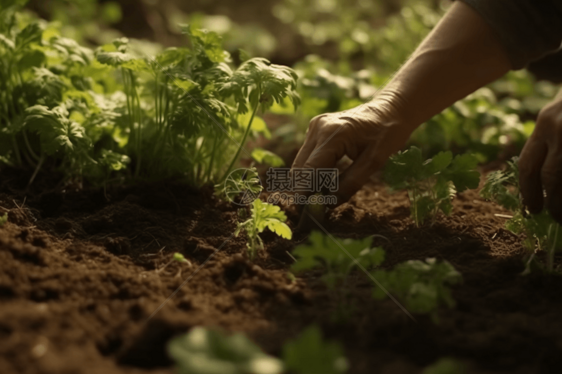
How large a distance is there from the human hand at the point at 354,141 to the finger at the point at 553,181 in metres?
0.67

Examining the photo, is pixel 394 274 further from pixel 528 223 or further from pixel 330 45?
pixel 330 45

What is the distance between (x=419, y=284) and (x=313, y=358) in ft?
1.82

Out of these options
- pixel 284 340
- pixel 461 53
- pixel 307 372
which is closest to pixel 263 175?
pixel 461 53

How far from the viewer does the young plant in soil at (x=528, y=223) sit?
2.07m

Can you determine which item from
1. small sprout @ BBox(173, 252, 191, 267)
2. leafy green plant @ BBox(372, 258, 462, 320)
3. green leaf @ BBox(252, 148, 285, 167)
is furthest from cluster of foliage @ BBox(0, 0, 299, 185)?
leafy green plant @ BBox(372, 258, 462, 320)

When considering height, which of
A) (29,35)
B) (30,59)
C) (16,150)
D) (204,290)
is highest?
(29,35)

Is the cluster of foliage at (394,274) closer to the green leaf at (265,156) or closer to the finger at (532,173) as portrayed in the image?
the finger at (532,173)

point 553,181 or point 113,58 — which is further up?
point 113,58

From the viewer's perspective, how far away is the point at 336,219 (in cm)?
255

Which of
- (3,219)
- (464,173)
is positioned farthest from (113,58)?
(464,173)

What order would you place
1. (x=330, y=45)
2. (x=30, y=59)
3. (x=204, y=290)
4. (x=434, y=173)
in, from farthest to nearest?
(x=330, y=45) → (x=30, y=59) → (x=434, y=173) → (x=204, y=290)

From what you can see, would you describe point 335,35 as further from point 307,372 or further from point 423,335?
point 307,372

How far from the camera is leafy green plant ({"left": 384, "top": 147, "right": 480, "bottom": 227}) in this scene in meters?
2.35

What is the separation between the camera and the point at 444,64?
2.55 m
